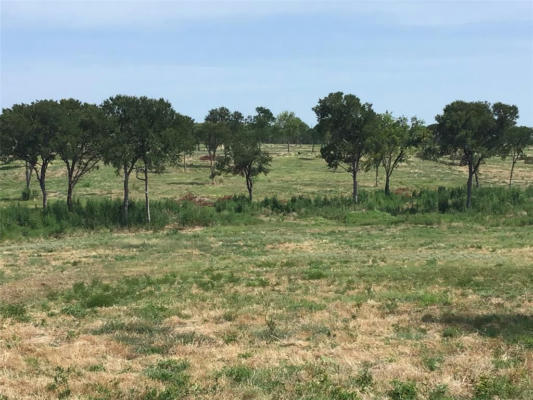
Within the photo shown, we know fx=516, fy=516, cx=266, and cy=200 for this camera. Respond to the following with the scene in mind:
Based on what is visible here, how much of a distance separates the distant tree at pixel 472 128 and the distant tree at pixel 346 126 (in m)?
7.27

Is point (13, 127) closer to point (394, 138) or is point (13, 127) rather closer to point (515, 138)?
point (394, 138)

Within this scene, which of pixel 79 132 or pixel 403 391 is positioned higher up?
pixel 79 132

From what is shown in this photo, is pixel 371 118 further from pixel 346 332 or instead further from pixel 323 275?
pixel 346 332

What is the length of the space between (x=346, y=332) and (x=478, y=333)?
→ 346 cm

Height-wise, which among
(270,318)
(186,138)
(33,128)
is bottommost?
(270,318)

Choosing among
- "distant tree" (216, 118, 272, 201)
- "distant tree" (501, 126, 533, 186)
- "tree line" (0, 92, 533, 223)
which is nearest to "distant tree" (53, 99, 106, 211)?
"tree line" (0, 92, 533, 223)

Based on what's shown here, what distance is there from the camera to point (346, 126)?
53125mm

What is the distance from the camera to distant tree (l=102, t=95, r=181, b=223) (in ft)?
141

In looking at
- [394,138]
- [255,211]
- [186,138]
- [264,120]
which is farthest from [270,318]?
[264,120]

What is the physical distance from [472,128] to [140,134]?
31838 mm

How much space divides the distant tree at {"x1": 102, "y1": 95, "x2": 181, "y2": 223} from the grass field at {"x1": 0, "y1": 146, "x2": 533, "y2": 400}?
29.9ft

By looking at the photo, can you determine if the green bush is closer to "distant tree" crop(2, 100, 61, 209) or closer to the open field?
"distant tree" crop(2, 100, 61, 209)

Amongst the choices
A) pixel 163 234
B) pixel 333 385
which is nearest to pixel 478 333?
pixel 333 385

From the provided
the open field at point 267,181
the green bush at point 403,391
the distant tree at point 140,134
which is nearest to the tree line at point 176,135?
the distant tree at point 140,134
